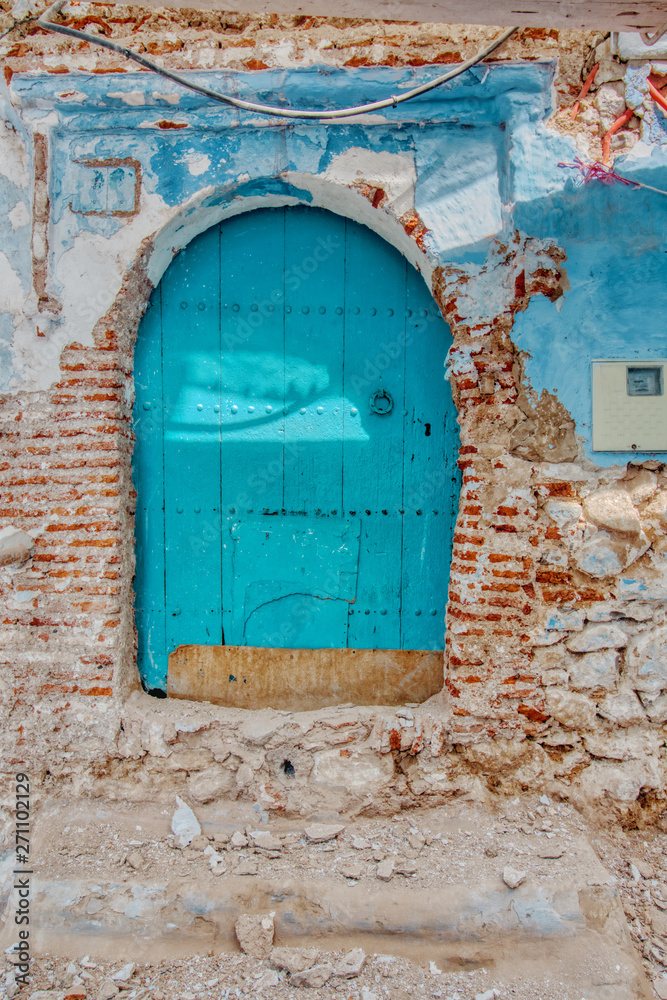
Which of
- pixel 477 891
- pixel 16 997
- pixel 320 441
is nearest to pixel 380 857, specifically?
pixel 477 891

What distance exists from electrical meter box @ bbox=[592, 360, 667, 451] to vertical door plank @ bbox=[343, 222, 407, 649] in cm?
78

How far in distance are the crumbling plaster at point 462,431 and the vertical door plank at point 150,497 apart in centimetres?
17

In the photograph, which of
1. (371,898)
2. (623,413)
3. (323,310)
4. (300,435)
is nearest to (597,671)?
(623,413)

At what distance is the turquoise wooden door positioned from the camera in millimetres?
2537

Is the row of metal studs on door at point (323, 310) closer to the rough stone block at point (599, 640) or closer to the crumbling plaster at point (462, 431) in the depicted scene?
the crumbling plaster at point (462, 431)

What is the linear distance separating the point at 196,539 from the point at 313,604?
1.93 ft

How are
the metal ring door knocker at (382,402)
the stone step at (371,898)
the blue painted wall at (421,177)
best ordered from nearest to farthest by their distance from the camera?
the stone step at (371,898) → the blue painted wall at (421,177) → the metal ring door knocker at (382,402)

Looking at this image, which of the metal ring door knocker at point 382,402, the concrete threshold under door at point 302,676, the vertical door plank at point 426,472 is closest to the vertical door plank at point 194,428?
the concrete threshold under door at point 302,676

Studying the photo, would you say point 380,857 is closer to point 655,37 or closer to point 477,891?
point 477,891

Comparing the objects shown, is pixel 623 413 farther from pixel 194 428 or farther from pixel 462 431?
pixel 194 428

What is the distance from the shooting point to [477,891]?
2.01m

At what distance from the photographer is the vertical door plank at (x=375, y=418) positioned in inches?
99.7

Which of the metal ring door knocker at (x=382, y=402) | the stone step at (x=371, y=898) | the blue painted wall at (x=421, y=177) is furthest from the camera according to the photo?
the metal ring door knocker at (x=382, y=402)

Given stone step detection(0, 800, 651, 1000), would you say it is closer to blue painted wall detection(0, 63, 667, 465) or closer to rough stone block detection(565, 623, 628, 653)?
rough stone block detection(565, 623, 628, 653)
